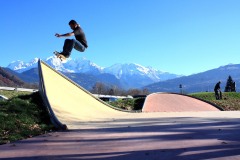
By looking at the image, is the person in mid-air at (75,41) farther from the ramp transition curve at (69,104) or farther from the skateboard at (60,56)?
the ramp transition curve at (69,104)

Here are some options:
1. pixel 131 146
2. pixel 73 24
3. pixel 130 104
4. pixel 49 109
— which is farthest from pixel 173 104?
pixel 131 146

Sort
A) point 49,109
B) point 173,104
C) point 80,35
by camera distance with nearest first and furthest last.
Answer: point 49,109 < point 80,35 < point 173,104

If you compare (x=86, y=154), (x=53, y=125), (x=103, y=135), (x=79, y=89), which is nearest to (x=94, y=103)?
(x=79, y=89)

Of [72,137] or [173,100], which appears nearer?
[72,137]

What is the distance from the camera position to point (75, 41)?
12305 mm

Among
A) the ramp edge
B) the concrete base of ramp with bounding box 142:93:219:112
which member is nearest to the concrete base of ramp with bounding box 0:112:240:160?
the ramp edge

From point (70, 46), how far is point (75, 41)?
257 mm

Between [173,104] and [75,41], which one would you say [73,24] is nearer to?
[75,41]

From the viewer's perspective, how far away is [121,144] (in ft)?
20.1

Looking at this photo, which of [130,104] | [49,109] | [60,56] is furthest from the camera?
[130,104]

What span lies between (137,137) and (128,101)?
17.9 metres

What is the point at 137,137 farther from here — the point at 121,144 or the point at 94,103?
the point at 94,103

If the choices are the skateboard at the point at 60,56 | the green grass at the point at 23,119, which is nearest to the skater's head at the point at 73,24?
the skateboard at the point at 60,56

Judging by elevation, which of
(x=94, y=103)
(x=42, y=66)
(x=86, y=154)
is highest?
(x=42, y=66)
